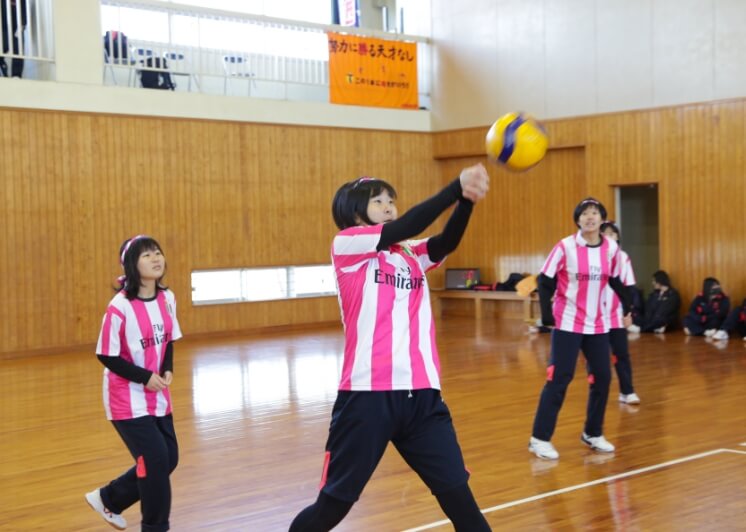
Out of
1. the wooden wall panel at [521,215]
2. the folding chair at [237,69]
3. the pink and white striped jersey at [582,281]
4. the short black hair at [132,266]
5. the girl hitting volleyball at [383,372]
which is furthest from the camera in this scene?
the wooden wall panel at [521,215]

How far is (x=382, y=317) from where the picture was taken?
141 inches

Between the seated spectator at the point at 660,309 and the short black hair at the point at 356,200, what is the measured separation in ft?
39.0

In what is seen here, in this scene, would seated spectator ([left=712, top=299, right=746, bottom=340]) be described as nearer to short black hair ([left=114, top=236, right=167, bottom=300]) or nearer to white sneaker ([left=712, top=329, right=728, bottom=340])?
white sneaker ([left=712, top=329, right=728, bottom=340])

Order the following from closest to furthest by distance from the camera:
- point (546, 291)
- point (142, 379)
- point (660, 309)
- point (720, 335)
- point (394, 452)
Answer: point (142, 379)
point (546, 291)
point (394, 452)
point (720, 335)
point (660, 309)

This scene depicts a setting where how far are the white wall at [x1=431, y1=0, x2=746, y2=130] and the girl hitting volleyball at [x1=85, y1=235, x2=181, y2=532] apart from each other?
11834 millimetres

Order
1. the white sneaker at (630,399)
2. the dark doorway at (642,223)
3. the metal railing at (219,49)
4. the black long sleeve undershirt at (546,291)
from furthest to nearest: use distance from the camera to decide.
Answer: the dark doorway at (642,223), the metal railing at (219,49), the white sneaker at (630,399), the black long sleeve undershirt at (546,291)

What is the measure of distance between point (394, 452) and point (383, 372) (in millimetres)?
3640

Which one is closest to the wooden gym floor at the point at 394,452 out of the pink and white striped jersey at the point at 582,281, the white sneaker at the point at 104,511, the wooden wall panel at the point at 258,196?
the white sneaker at the point at 104,511

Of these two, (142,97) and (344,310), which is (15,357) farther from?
(344,310)

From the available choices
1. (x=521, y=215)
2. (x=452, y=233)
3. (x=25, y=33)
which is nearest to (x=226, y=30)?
(x=25, y=33)

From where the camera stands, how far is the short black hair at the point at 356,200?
142 inches

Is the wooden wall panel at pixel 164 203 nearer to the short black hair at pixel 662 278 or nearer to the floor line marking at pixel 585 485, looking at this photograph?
the short black hair at pixel 662 278

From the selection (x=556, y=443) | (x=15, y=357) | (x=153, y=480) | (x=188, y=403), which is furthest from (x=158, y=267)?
(x=15, y=357)

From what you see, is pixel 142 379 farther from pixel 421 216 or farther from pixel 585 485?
pixel 585 485
